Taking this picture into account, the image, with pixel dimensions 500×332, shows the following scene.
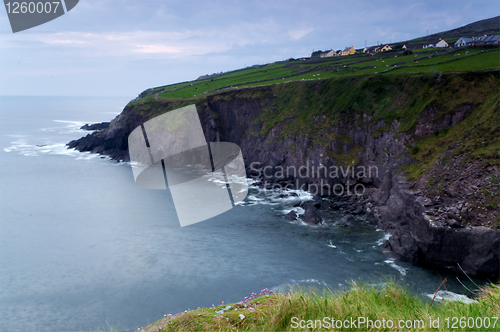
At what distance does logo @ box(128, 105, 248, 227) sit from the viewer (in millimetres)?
42969

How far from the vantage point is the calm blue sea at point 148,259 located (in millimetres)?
20250

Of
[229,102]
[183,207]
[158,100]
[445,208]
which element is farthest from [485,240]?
[158,100]

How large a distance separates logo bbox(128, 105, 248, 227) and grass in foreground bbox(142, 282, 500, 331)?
3071cm

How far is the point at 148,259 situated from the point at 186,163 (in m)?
36.4

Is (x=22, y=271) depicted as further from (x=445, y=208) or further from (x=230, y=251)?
(x=445, y=208)

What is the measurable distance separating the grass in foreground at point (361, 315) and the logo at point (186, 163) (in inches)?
1209

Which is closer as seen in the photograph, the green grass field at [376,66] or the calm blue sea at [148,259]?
the calm blue sea at [148,259]

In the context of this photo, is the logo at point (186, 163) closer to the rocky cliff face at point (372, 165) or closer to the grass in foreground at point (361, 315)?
the rocky cliff face at point (372, 165)

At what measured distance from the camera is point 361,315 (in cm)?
648

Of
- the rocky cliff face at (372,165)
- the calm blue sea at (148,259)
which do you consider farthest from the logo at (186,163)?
the calm blue sea at (148,259)

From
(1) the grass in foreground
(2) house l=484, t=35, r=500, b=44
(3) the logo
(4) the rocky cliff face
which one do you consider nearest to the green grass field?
(4) the rocky cliff face

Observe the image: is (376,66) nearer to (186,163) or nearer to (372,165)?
(372,165)

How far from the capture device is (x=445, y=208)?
82.2ft

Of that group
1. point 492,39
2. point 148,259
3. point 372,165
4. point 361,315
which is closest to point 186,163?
point 372,165
